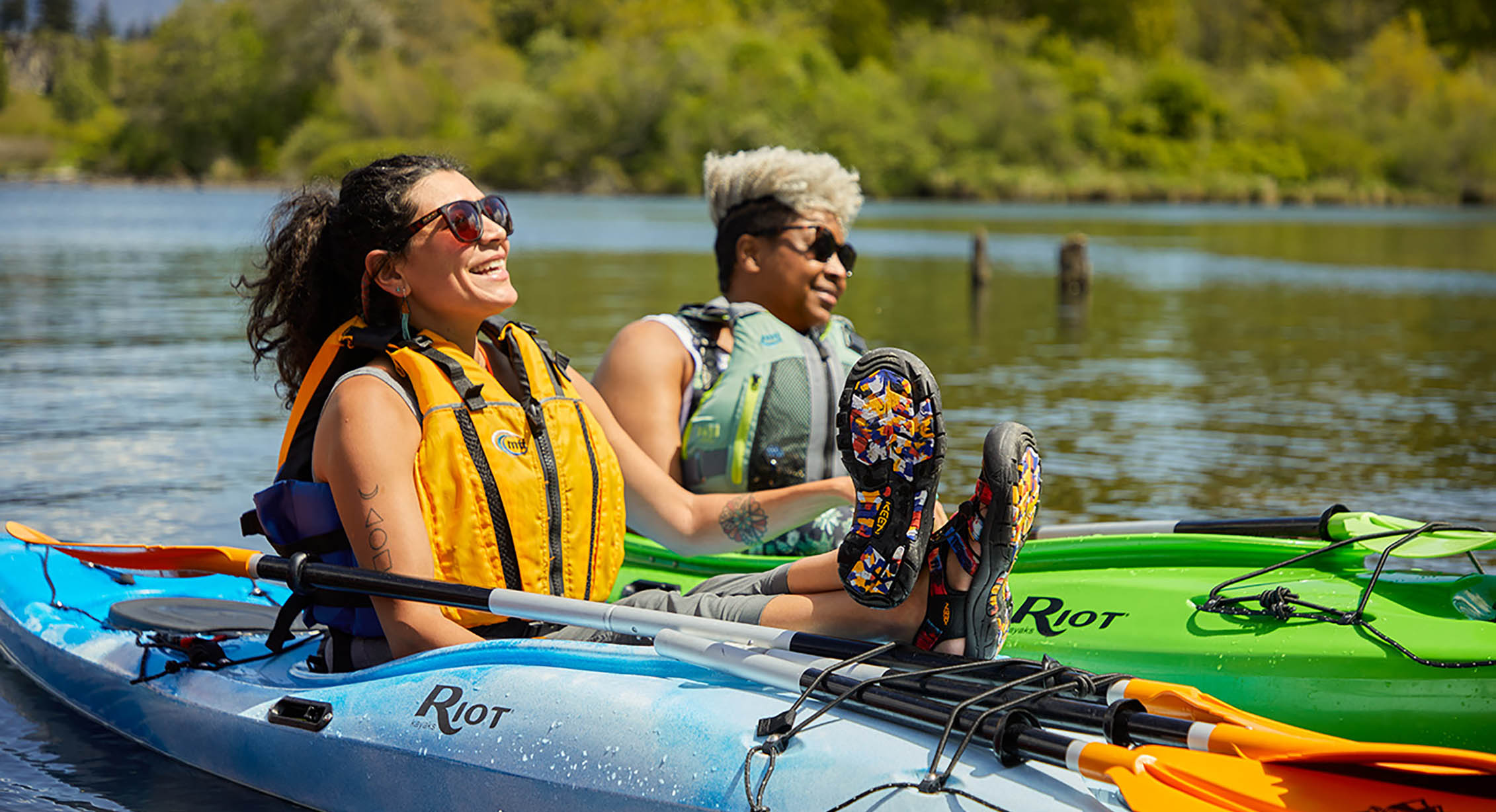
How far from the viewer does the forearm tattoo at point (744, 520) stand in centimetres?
391

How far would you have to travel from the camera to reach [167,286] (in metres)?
24.2

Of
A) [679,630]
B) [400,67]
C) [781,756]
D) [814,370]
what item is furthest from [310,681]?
[400,67]

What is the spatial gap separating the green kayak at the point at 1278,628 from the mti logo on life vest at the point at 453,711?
1.63 m

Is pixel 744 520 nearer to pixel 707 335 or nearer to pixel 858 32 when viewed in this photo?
pixel 707 335

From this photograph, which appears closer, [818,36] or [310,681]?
[310,681]

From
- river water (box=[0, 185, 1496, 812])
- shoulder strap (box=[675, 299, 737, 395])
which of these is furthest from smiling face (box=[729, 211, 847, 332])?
river water (box=[0, 185, 1496, 812])

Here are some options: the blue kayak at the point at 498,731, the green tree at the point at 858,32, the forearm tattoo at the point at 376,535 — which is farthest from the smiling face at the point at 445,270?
the green tree at the point at 858,32

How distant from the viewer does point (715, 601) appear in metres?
3.65

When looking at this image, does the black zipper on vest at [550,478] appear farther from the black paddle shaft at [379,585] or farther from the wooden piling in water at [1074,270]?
the wooden piling in water at [1074,270]

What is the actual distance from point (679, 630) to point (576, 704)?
29 cm

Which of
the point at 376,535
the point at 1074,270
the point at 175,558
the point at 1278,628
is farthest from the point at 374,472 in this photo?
the point at 1074,270

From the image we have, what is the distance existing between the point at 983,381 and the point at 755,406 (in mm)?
10007

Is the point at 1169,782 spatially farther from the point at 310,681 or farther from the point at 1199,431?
the point at 1199,431

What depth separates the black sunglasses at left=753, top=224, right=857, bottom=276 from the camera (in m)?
4.99
